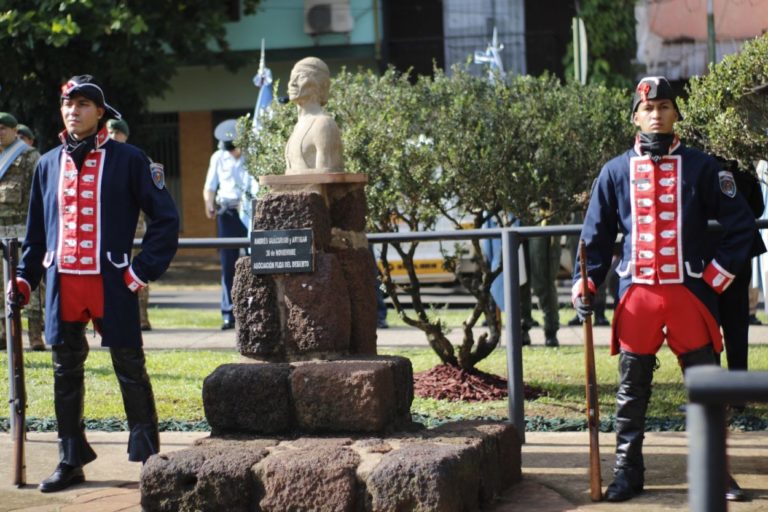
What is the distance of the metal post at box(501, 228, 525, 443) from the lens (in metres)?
6.93

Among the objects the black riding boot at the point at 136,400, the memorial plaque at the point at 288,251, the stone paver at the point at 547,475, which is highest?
the memorial plaque at the point at 288,251

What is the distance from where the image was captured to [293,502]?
546 cm

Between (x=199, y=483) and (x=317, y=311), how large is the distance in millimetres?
1076

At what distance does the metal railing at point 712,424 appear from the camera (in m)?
2.38

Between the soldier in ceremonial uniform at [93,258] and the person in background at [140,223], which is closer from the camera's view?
the soldier in ceremonial uniform at [93,258]

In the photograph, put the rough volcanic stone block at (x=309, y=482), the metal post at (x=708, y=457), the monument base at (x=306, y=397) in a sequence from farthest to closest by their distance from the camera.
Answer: the monument base at (x=306, y=397)
the rough volcanic stone block at (x=309, y=482)
the metal post at (x=708, y=457)

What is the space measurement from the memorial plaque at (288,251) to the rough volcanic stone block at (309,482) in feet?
3.38

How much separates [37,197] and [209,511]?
205cm

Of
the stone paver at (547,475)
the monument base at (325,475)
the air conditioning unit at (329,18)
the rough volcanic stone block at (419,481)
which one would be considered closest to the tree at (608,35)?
the air conditioning unit at (329,18)

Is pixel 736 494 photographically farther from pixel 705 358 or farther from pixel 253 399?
pixel 253 399

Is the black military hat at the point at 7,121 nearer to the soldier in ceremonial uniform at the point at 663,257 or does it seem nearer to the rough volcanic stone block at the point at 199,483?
the rough volcanic stone block at the point at 199,483

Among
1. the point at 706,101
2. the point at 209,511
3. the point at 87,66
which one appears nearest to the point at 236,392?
the point at 209,511

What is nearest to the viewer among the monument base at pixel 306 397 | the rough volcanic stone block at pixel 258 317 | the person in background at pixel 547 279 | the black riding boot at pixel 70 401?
the monument base at pixel 306 397

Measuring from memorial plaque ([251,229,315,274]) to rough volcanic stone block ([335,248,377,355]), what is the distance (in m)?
0.26
